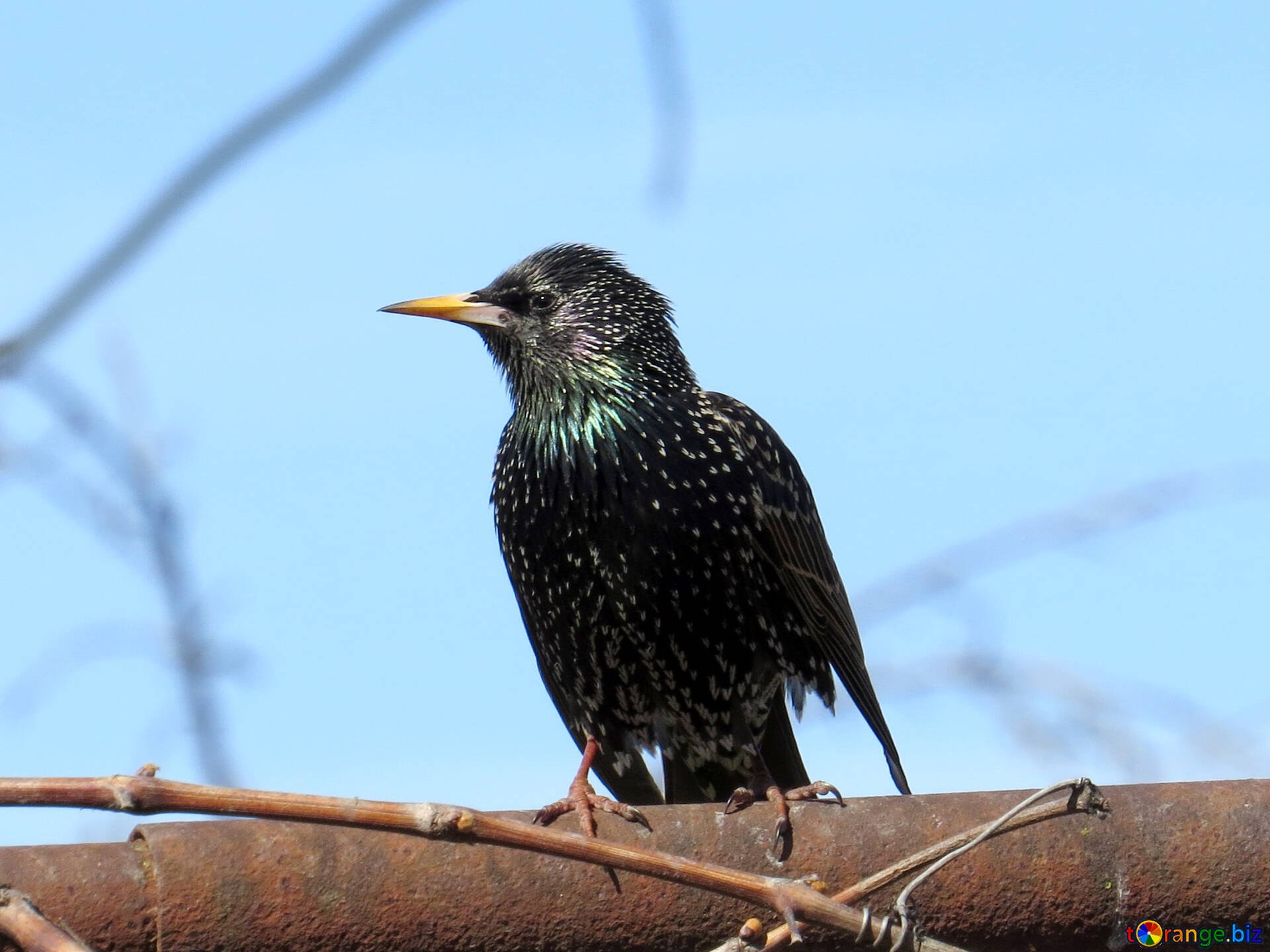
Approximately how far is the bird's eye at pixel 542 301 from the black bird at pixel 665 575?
16 cm

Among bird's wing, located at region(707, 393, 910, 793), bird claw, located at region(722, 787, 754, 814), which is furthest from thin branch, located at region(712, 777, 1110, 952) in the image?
bird's wing, located at region(707, 393, 910, 793)

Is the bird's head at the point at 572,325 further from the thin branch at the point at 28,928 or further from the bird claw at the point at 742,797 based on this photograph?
the thin branch at the point at 28,928

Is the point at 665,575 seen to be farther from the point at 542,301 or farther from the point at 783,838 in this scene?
the point at 783,838

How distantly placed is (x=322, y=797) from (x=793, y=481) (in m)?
2.73

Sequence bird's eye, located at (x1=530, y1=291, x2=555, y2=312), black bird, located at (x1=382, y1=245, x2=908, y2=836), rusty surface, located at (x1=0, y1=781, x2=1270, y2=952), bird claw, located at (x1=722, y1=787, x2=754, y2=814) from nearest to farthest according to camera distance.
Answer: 1. rusty surface, located at (x1=0, y1=781, x2=1270, y2=952)
2. bird claw, located at (x1=722, y1=787, x2=754, y2=814)
3. black bird, located at (x1=382, y1=245, x2=908, y2=836)
4. bird's eye, located at (x1=530, y1=291, x2=555, y2=312)

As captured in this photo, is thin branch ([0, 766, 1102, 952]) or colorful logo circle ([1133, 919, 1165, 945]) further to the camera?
colorful logo circle ([1133, 919, 1165, 945])

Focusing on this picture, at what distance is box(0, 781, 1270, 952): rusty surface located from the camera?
1854 millimetres

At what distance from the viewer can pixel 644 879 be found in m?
2.00

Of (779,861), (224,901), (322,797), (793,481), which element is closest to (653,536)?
(793,481)

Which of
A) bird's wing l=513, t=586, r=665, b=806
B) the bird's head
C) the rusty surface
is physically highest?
the bird's head

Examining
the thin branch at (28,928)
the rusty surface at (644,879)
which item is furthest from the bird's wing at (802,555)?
→ the thin branch at (28,928)

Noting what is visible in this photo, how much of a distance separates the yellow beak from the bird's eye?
0.08m

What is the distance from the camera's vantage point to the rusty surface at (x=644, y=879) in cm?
185

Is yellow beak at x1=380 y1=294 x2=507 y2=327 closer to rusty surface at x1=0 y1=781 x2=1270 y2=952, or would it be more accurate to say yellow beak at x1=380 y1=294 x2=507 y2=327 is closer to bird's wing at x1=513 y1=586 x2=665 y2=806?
bird's wing at x1=513 y1=586 x2=665 y2=806
